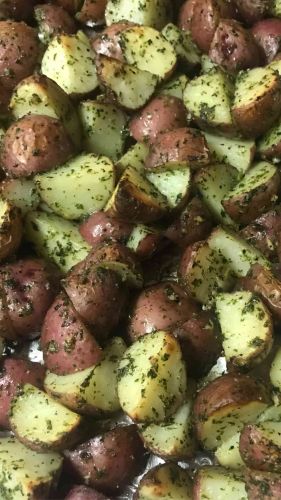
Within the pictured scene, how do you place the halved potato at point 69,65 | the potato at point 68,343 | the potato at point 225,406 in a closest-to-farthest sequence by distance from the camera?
the potato at point 225,406
the potato at point 68,343
the halved potato at point 69,65

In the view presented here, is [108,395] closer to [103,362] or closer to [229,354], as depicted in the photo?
[103,362]

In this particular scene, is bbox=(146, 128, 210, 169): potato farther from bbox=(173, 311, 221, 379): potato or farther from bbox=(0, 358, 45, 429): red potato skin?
bbox=(0, 358, 45, 429): red potato skin

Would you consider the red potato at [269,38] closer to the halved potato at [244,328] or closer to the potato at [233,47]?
the potato at [233,47]

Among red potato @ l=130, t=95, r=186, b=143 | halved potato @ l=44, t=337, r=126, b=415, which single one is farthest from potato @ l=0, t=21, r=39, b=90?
halved potato @ l=44, t=337, r=126, b=415

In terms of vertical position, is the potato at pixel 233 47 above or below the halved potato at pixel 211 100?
above

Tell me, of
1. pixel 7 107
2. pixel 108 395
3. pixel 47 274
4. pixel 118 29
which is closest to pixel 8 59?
pixel 7 107

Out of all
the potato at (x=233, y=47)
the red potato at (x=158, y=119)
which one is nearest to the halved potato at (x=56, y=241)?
the red potato at (x=158, y=119)
